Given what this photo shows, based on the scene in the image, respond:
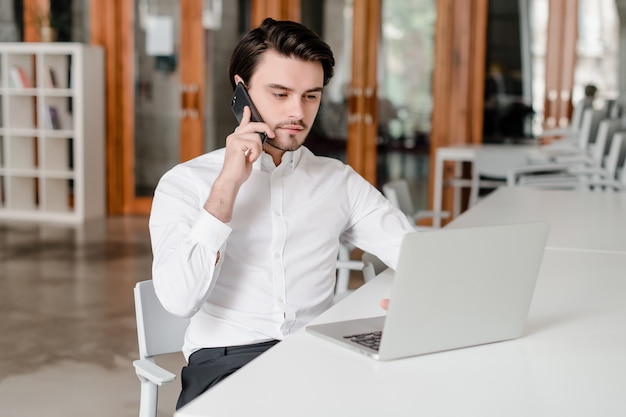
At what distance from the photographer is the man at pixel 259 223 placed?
1.63 meters

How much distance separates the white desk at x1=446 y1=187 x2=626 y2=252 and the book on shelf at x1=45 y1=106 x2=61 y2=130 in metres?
4.76

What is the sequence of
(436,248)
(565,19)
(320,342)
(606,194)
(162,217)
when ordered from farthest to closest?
(565,19) → (606,194) → (162,217) → (320,342) → (436,248)

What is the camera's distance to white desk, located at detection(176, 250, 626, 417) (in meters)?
1.07

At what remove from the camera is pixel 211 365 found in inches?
66.6

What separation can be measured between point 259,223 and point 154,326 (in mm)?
321

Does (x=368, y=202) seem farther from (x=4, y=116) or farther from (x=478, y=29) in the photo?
(x=4, y=116)

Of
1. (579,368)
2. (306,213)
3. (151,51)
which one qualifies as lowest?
(579,368)

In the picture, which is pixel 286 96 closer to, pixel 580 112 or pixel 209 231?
pixel 209 231

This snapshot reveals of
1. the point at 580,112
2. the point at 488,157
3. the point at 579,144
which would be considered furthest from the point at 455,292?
the point at 580,112

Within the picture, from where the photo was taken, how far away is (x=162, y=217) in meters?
1.70

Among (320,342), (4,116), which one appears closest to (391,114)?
(4,116)

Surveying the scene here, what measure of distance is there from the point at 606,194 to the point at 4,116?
18.5 ft

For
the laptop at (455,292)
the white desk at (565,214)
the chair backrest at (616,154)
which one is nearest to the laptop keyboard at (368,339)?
the laptop at (455,292)

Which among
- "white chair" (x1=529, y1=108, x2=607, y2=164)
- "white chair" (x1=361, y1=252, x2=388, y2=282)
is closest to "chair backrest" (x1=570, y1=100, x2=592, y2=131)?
"white chair" (x1=529, y1=108, x2=607, y2=164)
